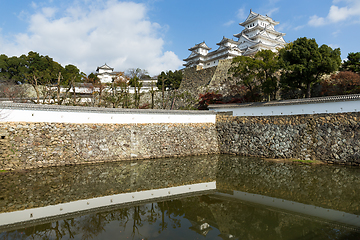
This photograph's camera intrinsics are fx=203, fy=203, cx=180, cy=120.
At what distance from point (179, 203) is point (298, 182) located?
4841 millimetres

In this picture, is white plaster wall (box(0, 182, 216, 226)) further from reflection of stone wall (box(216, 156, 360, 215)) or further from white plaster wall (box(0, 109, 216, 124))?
white plaster wall (box(0, 109, 216, 124))

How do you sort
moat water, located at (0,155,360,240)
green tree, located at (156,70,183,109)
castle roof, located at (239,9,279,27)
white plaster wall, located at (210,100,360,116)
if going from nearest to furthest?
moat water, located at (0,155,360,240), white plaster wall, located at (210,100,360,116), castle roof, located at (239,9,279,27), green tree, located at (156,70,183,109)

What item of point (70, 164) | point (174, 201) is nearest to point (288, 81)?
point (174, 201)

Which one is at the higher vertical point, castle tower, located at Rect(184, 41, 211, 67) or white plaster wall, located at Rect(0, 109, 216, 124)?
castle tower, located at Rect(184, 41, 211, 67)

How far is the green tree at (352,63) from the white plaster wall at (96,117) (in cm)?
1094

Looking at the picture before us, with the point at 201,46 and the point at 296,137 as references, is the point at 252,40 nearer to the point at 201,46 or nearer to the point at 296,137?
the point at 201,46

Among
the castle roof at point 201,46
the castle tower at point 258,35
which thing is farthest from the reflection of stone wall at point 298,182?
the castle roof at point 201,46

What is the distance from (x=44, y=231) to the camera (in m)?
4.36

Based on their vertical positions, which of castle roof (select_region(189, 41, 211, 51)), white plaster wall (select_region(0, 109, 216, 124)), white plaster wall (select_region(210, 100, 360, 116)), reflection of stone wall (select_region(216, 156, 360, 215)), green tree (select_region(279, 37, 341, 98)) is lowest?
reflection of stone wall (select_region(216, 156, 360, 215))

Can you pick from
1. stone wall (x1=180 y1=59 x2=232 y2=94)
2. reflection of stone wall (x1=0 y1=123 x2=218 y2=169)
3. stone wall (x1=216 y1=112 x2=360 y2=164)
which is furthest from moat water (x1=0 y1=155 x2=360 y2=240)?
stone wall (x1=180 y1=59 x2=232 y2=94)

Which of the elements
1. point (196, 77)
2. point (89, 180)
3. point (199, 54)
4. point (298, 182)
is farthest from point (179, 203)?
point (199, 54)

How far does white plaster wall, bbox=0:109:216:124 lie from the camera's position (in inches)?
380

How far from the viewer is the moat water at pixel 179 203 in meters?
4.44

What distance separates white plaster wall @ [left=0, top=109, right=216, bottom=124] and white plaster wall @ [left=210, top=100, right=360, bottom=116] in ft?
7.33
